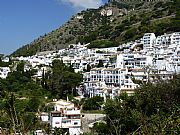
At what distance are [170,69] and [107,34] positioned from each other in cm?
2402

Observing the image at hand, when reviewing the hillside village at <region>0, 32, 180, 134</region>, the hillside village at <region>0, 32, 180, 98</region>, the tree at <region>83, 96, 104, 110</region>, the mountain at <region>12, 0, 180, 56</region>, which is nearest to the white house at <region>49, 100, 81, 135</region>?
the hillside village at <region>0, 32, 180, 134</region>

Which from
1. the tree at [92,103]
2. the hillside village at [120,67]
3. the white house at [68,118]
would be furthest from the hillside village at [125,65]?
the white house at [68,118]

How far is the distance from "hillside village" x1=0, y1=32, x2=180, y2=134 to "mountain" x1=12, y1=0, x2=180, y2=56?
4.21m

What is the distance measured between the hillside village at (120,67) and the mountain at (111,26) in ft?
13.8

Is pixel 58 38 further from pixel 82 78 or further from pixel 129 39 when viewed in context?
pixel 82 78

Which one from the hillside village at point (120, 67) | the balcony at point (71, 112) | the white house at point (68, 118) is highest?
the hillside village at point (120, 67)

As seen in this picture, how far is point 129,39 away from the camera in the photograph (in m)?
45.2

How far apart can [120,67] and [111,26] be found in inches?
1016

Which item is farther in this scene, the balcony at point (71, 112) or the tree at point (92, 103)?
the tree at point (92, 103)

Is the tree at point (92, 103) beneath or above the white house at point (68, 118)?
above

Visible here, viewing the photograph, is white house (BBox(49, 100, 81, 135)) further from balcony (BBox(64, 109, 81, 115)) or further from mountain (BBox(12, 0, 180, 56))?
mountain (BBox(12, 0, 180, 56))

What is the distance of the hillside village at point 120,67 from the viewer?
84.2ft

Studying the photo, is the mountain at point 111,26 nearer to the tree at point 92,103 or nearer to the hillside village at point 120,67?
the hillside village at point 120,67

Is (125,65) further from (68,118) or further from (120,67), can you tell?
(68,118)
